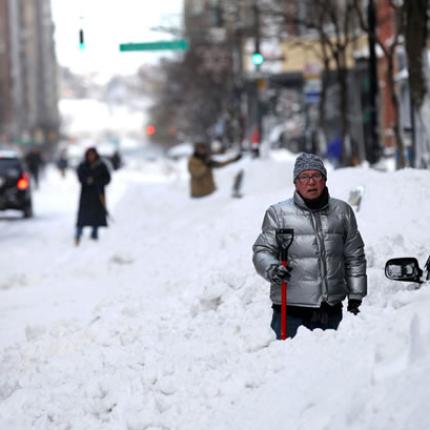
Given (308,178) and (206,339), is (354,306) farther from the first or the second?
(206,339)

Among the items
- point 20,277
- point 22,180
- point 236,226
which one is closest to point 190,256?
point 236,226

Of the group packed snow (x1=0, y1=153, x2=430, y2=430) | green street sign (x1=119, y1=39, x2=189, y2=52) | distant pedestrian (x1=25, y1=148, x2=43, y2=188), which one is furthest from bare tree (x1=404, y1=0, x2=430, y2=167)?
distant pedestrian (x1=25, y1=148, x2=43, y2=188)

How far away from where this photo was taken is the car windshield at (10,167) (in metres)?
25.0

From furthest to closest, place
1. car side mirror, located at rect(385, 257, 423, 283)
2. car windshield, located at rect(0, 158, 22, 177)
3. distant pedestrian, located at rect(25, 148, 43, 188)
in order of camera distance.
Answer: distant pedestrian, located at rect(25, 148, 43, 188) → car windshield, located at rect(0, 158, 22, 177) → car side mirror, located at rect(385, 257, 423, 283)

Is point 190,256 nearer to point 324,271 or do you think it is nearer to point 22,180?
point 324,271

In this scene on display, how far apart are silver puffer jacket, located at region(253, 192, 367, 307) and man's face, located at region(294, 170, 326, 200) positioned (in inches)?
2.3

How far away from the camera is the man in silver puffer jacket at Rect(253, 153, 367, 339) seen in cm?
565

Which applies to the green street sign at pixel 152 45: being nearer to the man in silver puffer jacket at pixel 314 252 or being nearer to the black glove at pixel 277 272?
the man in silver puffer jacket at pixel 314 252

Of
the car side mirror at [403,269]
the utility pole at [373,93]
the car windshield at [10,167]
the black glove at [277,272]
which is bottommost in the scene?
the black glove at [277,272]

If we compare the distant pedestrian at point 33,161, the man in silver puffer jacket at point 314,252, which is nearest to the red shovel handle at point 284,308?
the man in silver puffer jacket at point 314,252

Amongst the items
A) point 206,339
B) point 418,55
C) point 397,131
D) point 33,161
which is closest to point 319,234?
point 206,339

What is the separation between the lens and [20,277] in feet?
46.0

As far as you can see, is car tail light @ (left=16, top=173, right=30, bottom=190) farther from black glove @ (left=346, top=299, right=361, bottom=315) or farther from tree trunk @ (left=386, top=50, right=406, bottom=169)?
black glove @ (left=346, top=299, right=361, bottom=315)

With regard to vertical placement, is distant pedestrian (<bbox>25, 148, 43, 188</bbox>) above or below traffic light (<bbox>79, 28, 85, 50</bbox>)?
below
